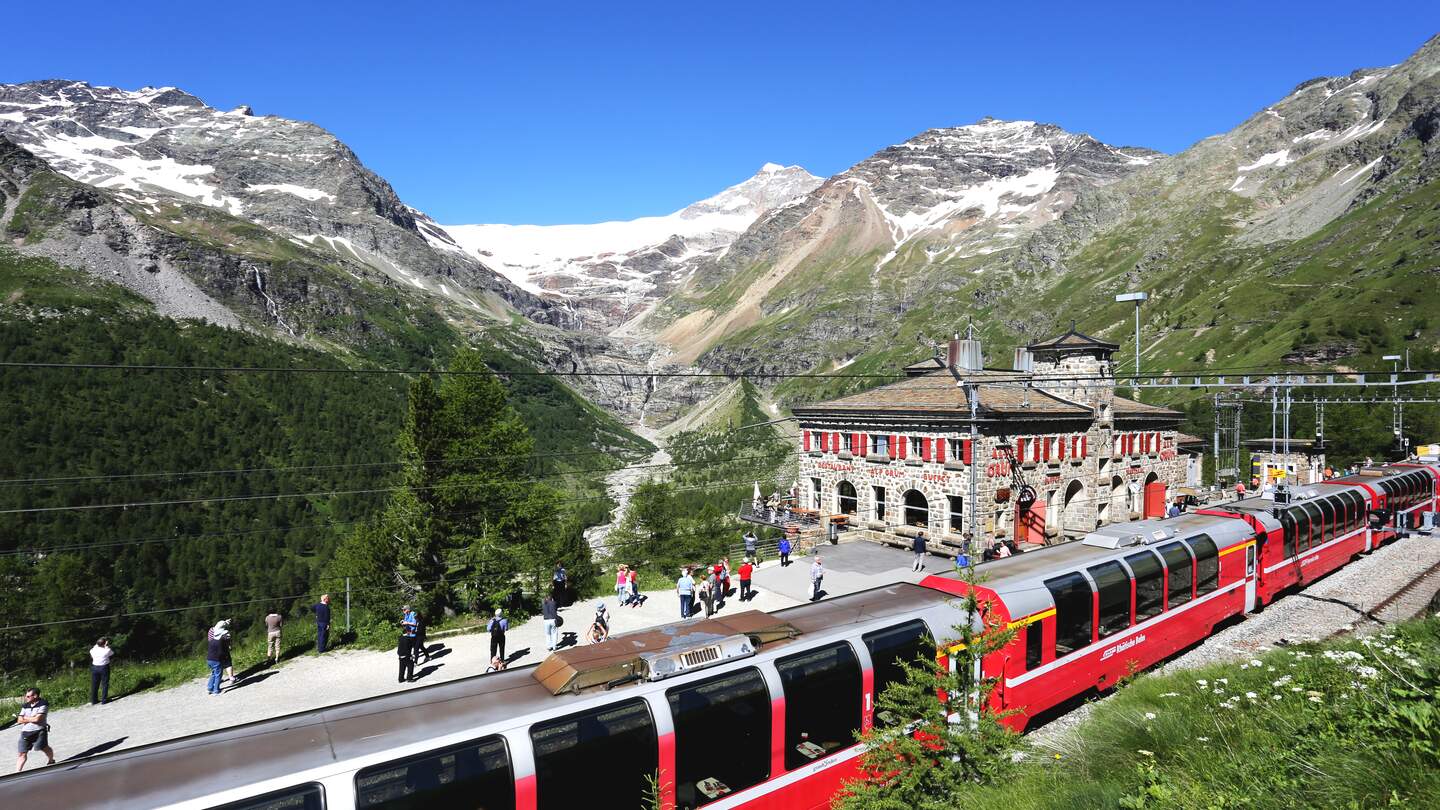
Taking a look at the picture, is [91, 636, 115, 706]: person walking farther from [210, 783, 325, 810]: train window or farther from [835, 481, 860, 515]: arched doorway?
[835, 481, 860, 515]: arched doorway

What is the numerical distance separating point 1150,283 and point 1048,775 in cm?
19147

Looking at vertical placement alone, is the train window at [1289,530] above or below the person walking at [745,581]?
above

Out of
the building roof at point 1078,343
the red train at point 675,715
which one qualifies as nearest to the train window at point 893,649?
the red train at point 675,715

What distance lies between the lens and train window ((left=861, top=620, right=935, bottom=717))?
11.8 metres

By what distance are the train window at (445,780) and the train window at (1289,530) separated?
1000 inches

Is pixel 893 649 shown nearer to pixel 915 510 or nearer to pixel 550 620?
pixel 550 620

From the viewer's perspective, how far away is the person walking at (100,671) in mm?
16141

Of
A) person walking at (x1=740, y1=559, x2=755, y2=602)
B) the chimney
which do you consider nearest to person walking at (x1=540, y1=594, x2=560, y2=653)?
person walking at (x1=740, y1=559, x2=755, y2=602)

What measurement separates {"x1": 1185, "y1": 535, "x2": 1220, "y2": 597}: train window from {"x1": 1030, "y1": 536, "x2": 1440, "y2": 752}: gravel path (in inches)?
66.7

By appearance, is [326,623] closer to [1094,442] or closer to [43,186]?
[1094,442]

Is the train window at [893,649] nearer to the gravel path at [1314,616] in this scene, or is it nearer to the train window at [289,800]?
the gravel path at [1314,616]

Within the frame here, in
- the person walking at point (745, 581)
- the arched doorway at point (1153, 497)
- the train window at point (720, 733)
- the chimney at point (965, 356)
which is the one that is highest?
the chimney at point (965, 356)

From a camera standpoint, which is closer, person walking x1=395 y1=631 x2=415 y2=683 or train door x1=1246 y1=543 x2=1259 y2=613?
person walking x1=395 y1=631 x2=415 y2=683

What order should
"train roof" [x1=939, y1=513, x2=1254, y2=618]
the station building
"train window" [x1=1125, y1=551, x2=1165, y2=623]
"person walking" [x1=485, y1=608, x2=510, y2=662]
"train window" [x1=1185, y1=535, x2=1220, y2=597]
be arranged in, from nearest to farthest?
"train roof" [x1=939, y1=513, x2=1254, y2=618] → "train window" [x1=1125, y1=551, x2=1165, y2=623] → "person walking" [x1=485, y1=608, x2=510, y2=662] → "train window" [x1=1185, y1=535, x2=1220, y2=597] → the station building
